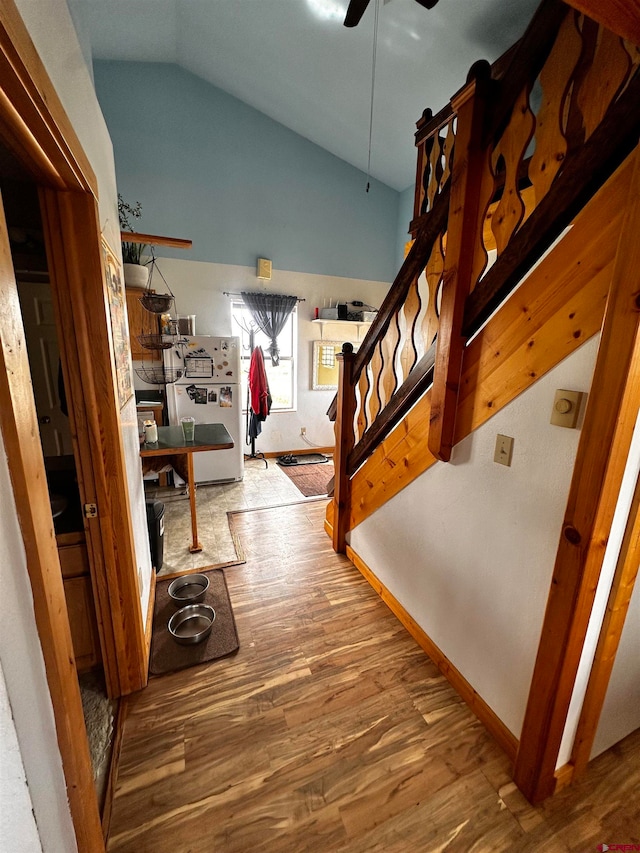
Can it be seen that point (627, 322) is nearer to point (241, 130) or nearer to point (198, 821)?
point (198, 821)

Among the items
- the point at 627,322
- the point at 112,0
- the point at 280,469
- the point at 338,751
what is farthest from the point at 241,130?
the point at 338,751

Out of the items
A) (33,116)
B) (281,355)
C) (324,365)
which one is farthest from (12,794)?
(324,365)

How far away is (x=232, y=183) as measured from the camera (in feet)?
14.0

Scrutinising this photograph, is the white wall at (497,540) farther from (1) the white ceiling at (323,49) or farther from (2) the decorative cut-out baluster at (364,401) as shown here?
(1) the white ceiling at (323,49)

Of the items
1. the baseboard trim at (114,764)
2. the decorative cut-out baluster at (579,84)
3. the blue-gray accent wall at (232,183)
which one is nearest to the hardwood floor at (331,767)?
the baseboard trim at (114,764)

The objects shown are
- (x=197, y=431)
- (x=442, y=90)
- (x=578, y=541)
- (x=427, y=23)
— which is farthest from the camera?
→ (x=442, y=90)

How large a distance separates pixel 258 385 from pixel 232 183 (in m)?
2.51

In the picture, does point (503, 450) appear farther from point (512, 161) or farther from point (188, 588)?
point (188, 588)

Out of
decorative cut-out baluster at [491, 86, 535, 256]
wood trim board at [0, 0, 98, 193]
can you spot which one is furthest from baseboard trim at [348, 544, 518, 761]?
wood trim board at [0, 0, 98, 193]

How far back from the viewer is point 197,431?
2838mm

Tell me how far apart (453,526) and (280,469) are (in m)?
3.29

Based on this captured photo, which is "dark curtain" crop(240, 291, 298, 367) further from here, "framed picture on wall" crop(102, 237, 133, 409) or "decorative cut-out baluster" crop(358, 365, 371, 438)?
"framed picture on wall" crop(102, 237, 133, 409)

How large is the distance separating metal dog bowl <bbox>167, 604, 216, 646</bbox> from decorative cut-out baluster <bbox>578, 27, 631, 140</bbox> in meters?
2.55

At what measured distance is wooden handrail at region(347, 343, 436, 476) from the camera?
1.72 m
